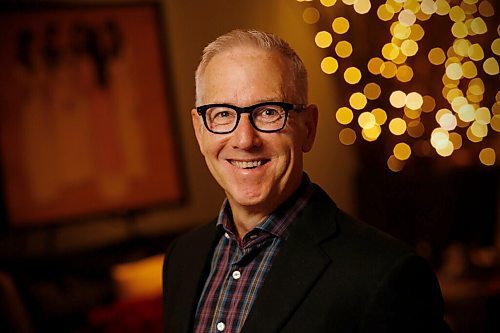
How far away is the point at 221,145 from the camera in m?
1.14

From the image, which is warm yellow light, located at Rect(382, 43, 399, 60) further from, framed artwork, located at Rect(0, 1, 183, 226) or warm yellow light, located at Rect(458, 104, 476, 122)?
framed artwork, located at Rect(0, 1, 183, 226)

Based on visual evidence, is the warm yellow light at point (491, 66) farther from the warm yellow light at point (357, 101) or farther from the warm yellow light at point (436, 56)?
the warm yellow light at point (357, 101)

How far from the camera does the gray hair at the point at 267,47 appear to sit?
1092 millimetres

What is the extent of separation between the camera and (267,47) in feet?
3.57

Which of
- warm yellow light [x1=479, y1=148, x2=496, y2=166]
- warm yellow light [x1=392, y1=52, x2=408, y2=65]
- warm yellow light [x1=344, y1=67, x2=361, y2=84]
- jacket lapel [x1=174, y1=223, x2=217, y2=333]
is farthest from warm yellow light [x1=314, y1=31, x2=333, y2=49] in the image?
jacket lapel [x1=174, y1=223, x2=217, y2=333]


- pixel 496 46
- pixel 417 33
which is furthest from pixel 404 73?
pixel 496 46

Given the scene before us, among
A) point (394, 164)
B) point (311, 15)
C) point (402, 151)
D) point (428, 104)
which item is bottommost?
point (394, 164)

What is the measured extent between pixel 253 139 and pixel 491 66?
3.07 metres

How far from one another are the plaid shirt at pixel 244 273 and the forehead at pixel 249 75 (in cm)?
22

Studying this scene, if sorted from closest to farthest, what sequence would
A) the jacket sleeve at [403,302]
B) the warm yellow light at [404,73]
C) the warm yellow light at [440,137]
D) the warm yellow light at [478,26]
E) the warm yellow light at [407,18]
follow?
the jacket sleeve at [403,302] < the warm yellow light at [478,26] < the warm yellow light at [407,18] < the warm yellow light at [440,137] < the warm yellow light at [404,73]

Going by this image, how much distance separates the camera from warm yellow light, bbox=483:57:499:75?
12.2ft

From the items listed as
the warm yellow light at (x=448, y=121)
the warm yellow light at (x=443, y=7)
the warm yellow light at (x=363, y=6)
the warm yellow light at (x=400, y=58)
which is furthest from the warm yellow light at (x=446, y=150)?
the warm yellow light at (x=363, y=6)

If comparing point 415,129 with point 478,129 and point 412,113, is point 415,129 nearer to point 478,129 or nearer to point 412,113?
point 412,113

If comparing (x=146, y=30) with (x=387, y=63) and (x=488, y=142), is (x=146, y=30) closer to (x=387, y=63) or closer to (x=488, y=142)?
(x=387, y=63)
